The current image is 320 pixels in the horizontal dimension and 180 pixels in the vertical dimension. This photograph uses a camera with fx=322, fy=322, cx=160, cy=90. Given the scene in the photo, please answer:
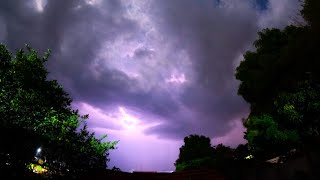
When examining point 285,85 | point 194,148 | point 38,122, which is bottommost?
point 38,122

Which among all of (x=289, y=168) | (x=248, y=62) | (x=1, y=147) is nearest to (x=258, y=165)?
(x=289, y=168)

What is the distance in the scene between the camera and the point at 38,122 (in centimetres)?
1773

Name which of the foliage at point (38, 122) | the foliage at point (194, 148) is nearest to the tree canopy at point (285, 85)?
the foliage at point (38, 122)

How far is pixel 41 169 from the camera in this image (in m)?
16.2

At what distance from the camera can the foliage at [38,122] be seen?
1486 centimetres

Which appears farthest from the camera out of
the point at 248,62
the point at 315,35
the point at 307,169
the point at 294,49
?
the point at 248,62

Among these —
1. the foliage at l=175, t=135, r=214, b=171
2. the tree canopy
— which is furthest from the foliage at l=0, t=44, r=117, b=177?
the foliage at l=175, t=135, r=214, b=171

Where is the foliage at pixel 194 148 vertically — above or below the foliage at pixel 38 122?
above

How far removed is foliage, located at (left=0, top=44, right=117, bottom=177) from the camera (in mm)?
14859

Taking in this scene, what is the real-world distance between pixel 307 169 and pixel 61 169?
1182 centimetres

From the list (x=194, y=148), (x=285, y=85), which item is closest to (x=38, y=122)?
(x=285, y=85)

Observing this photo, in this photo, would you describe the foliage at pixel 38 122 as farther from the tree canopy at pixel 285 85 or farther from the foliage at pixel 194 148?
the foliage at pixel 194 148

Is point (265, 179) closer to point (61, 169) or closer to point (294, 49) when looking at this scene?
point (294, 49)

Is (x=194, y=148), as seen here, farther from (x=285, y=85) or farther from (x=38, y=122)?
(x=38, y=122)
